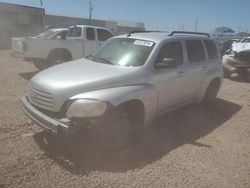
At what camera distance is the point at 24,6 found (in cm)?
2531

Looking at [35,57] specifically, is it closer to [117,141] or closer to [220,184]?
[117,141]

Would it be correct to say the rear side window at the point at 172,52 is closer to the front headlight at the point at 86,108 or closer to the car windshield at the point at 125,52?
the car windshield at the point at 125,52

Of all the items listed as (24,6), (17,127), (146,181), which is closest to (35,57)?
(17,127)

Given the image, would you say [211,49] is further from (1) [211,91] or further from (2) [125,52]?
(2) [125,52]

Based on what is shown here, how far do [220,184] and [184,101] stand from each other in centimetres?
232

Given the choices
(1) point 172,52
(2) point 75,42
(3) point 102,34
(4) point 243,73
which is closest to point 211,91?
(1) point 172,52

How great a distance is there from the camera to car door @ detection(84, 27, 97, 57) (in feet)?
35.4

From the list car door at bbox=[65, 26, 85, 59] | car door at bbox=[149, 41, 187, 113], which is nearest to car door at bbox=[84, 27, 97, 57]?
car door at bbox=[65, 26, 85, 59]

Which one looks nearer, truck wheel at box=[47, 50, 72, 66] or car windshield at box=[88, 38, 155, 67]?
car windshield at box=[88, 38, 155, 67]

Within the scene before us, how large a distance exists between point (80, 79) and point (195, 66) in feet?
8.81

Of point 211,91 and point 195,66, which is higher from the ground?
point 195,66

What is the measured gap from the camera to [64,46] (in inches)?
397

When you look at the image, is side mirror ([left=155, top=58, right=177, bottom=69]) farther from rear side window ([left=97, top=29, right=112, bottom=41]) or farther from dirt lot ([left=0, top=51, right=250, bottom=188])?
rear side window ([left=97, top=29, right=112, bottom=41])

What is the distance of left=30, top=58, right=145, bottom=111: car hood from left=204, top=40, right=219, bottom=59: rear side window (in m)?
2.60
